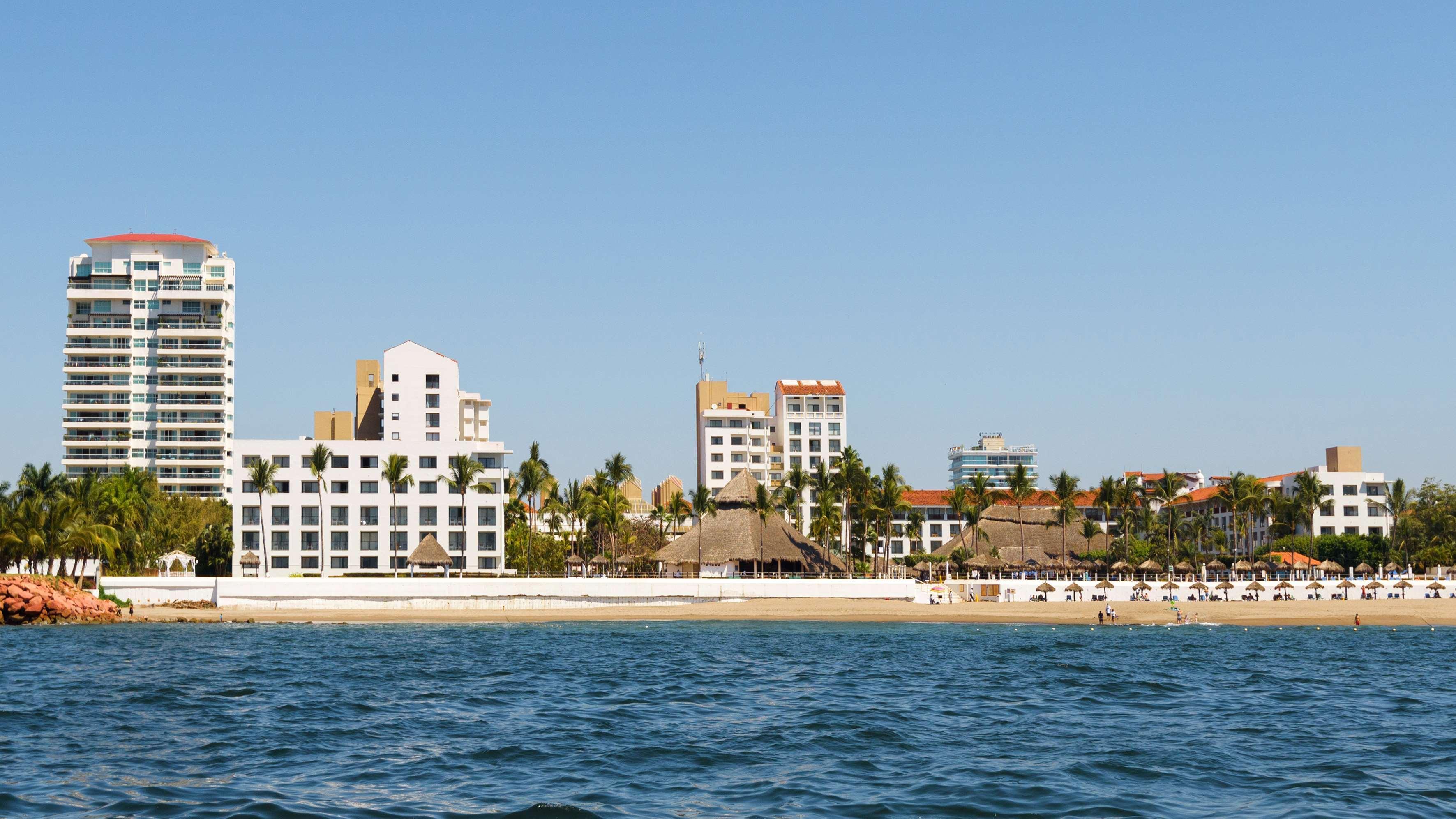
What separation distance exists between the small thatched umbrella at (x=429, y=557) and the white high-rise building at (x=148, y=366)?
80421 mm

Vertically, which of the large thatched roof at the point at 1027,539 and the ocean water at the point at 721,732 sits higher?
the large thatched roof at the point at 1027,539

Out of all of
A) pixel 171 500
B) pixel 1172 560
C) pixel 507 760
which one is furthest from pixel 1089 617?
pixel 171 500

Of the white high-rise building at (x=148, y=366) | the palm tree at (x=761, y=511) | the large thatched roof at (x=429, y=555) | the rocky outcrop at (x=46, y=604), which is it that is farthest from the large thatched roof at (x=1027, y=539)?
the white high-rise building at (x=148, y=366)

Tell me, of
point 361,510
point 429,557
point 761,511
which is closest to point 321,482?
point 361,510

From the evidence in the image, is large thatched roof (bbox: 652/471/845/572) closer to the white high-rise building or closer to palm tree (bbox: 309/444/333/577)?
palm tree (bbox: 309/444/333/577)

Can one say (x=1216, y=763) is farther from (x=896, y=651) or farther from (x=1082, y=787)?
(x=896, y=651)

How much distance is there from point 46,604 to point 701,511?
50.9 meters

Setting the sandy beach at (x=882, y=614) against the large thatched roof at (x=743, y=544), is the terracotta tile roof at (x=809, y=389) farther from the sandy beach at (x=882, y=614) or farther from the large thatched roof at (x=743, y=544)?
the sandy beach at (x=882, y=614)

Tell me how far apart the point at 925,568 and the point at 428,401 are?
58033mm

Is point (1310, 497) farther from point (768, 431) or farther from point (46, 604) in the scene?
point (46, 604)

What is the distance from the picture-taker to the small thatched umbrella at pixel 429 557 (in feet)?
352

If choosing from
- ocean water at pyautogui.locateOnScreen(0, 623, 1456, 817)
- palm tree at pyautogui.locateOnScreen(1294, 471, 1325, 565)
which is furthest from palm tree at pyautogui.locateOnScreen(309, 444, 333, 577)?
palm tree at pyautogui.locateOnScreen(1294, 471, 1325, 565)

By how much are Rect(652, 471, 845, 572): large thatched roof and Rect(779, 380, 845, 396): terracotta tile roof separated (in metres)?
68.3

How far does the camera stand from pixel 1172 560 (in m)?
131
